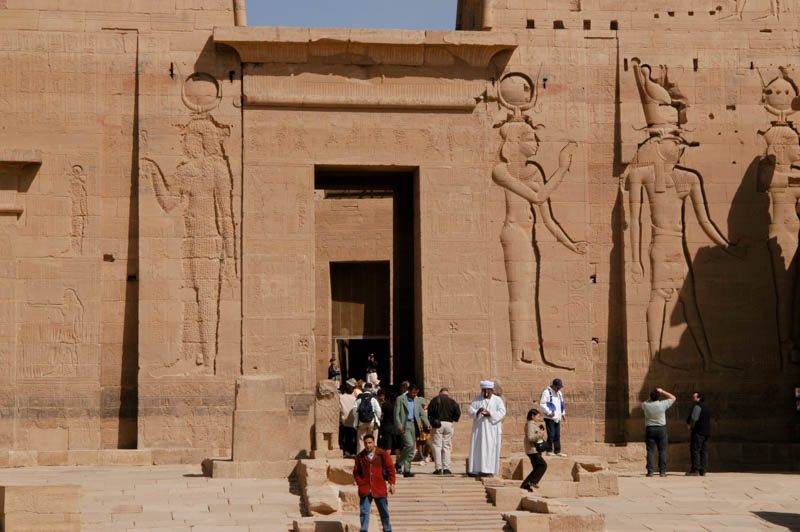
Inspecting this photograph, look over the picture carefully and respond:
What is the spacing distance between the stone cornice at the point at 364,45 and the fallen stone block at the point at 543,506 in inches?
332

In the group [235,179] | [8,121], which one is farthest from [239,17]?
[8,121]

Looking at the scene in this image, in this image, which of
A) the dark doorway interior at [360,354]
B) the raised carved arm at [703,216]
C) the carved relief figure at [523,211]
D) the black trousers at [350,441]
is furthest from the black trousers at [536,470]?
the dark doorway interior at [360,354]

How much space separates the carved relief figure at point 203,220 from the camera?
2044cm

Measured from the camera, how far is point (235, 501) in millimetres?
15406

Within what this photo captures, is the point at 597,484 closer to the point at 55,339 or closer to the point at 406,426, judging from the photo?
the point at 406,426

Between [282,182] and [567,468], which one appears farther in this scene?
[282,182]

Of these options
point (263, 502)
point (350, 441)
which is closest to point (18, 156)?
point (350, 441)

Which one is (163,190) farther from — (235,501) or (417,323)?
(235,501)

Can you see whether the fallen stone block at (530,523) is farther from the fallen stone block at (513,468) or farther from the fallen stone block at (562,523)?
the fallen stone block at (513,468)

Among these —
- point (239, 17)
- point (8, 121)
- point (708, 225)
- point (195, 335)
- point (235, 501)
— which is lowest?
point (235, 501)

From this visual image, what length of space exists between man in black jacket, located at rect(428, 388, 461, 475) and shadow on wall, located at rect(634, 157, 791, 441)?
4.73 metres

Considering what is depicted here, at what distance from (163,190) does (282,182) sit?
187cm

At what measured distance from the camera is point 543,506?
48.0 ft

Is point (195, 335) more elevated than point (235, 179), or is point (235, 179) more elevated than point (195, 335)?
point (235, 179)
